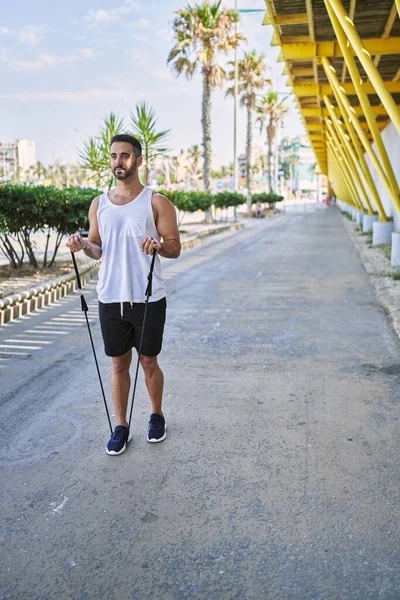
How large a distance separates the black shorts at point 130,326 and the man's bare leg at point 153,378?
0.08 metres

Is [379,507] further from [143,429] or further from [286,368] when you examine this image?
[286,368]

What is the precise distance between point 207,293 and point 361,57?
499cm

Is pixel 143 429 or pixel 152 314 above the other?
pixel 152 314

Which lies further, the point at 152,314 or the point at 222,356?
the point at 222,356

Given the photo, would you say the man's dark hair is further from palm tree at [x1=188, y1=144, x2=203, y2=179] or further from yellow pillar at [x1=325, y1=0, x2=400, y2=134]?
palm tree at [x1=188, y1=144, x2=203, y2=179]

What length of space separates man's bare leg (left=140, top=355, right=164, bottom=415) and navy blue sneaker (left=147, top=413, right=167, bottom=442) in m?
0.05

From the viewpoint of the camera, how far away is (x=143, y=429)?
504 centimetres

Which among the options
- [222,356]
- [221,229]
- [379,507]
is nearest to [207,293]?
[222,356]

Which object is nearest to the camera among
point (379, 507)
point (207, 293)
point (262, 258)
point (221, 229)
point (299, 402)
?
point (379, 507)

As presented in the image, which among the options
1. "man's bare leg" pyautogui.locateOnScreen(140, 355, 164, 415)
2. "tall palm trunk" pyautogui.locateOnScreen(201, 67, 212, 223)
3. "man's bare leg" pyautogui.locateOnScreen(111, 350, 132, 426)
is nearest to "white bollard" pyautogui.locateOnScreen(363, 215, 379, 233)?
"tall palm trunk" pyautogui.locateOnScreen(201, 67, 212, 223)

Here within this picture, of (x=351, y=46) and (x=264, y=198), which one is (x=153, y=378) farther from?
(x=264, y=198)

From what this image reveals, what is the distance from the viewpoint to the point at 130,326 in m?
4.62

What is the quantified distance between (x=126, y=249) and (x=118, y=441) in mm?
1225

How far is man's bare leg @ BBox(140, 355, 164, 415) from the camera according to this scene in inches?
186
